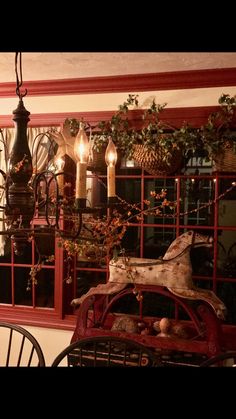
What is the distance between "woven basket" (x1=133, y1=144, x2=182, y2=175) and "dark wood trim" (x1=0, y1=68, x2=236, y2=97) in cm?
Result: 52

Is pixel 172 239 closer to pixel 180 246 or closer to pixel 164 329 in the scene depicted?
pixel 180 246

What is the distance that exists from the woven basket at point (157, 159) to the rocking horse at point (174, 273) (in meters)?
0.49

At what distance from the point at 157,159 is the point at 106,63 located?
0.75 m

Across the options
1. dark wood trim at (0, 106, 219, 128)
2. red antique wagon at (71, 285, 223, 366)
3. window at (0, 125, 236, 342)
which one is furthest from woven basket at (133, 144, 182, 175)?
red antique wagon at (71, 285, 223, 366)

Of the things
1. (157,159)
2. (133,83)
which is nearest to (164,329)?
(157,159)

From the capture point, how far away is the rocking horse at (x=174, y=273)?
252 cm

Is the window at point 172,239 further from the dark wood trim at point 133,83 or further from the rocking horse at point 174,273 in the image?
the dark wood trim at point 133,83

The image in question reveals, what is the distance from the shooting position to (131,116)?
291cm

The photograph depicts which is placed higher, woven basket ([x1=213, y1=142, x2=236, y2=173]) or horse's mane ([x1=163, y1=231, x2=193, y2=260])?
woven basket ([x1=213, y1=142, x2=236, y2=173])

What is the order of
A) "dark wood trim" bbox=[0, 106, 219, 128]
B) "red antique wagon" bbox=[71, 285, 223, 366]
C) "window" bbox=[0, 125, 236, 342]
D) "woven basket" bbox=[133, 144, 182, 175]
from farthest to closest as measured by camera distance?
"window" bbox=[0, 125, 236, 342] → "dark wood trim" bbox=[0, 106, 219, 128] → "woven basket" bbox=[133, 144, 182, 175] → "red antique wagon" bbox=[71, 285, 223, 366]

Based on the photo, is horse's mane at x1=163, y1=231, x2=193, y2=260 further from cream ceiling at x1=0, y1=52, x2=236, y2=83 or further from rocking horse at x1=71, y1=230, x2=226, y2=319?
cream ceiling at x1=0, y1=52, x2=236, y2=83

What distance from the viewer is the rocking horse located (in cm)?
252

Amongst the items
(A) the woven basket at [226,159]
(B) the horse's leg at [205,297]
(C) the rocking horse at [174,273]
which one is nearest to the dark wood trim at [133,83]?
(A) the woven basket at [226,159]
